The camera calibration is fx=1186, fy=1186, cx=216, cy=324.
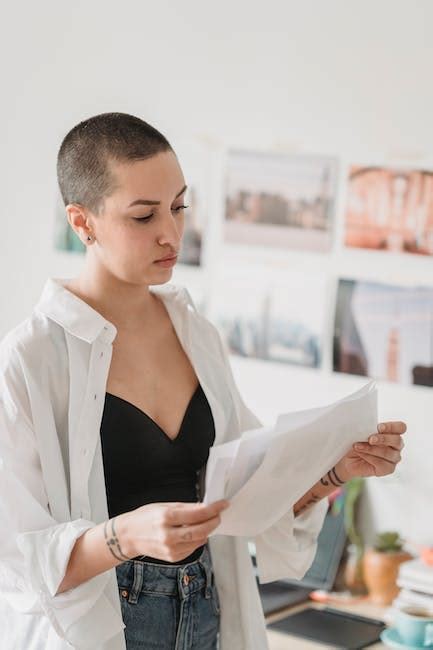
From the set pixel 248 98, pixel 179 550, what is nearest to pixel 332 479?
pixel 179 550

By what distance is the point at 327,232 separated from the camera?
8.56 feet

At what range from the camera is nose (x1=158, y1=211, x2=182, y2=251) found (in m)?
1.52

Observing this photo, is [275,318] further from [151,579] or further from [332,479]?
[151,579]

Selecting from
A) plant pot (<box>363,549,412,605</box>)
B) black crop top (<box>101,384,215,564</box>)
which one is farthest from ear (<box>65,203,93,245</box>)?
plant pot (<box>363,549,412,605</box>)

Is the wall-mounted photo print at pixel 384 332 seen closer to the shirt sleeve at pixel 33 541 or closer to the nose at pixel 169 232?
the nose at pixel 169 232

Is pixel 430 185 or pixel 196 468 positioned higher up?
pixel 430 185

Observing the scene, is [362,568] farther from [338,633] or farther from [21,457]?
[21,457]

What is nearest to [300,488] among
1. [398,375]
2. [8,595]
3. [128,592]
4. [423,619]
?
[128,592]

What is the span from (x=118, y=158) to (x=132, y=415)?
0.34 meters

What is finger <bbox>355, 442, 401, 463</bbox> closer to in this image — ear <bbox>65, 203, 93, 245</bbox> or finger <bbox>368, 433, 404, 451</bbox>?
finger <bbox>368, 433, 404, 451</bbox>

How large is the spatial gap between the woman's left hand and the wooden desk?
0.73 meters

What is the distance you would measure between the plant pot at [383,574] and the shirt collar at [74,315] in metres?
1.14

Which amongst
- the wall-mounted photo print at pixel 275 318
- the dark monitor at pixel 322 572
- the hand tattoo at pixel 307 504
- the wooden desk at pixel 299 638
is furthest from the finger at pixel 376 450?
the wall-mounted photo print at pixel 275 318

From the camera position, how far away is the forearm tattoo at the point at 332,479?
1608 mm
